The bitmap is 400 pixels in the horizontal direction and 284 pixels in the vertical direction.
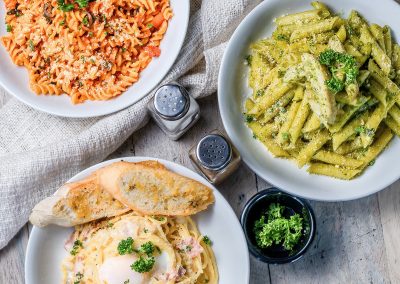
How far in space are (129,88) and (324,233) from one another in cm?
121

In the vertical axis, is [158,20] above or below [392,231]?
above

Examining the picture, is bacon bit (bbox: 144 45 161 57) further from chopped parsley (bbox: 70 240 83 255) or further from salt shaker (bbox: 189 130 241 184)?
chopped parsley (bbox: 70 240 83 255)

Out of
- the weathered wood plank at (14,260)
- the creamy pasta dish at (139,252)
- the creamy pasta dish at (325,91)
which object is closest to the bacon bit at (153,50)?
the creamy pasta dish at (325,91)

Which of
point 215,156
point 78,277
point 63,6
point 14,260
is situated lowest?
point 14,260

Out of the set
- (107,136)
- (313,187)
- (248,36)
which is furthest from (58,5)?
(313,187)

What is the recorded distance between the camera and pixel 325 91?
2.51 m

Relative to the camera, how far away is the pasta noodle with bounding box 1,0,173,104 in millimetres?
2855

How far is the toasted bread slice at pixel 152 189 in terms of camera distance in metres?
2.74

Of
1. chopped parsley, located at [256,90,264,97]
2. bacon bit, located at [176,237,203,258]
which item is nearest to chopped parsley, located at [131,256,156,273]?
bacon bit, located at [176,237,203,258]

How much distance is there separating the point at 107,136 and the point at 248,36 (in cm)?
81

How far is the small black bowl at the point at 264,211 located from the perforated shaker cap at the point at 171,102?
548mm

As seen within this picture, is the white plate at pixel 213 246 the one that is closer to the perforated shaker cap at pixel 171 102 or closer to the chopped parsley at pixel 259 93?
the perforated shaker cap at pixel 171 102

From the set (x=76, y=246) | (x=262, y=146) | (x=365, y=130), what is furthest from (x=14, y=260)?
(x=365, y=130)

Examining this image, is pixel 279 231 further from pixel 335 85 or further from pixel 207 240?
pixel 335 85
